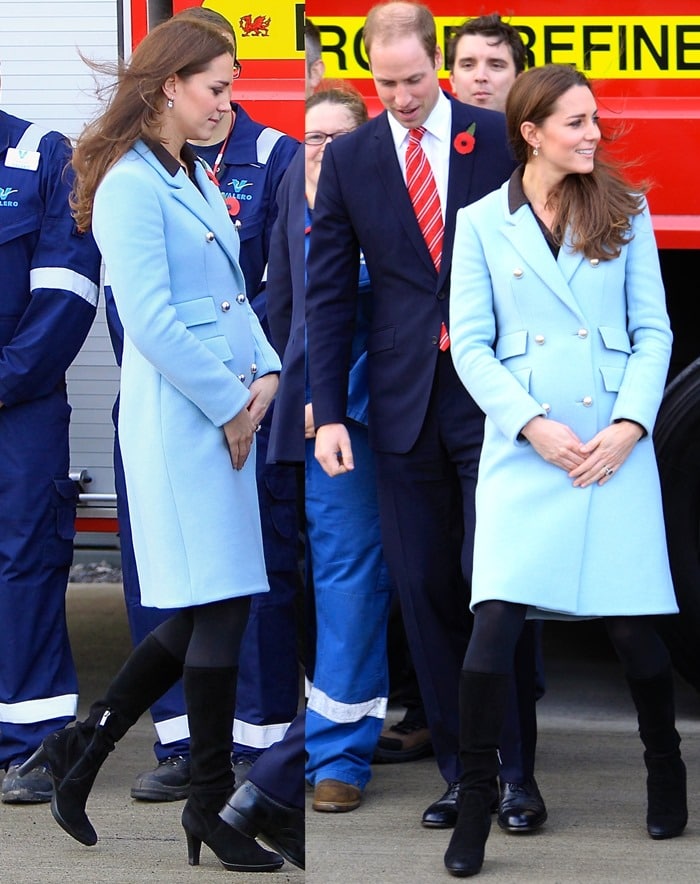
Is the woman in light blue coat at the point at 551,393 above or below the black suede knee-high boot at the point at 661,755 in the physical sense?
above

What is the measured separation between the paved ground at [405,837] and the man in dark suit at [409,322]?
0.16 m

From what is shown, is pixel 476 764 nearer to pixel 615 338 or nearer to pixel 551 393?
pixel 551 393

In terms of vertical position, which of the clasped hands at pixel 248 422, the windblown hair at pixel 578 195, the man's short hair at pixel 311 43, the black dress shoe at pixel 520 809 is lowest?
the black dress shoe at pixel 520 809

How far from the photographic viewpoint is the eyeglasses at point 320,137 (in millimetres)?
2592

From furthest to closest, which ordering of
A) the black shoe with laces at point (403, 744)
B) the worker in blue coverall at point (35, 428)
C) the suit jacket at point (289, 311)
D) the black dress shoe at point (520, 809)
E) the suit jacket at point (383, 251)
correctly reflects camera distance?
the black shoe with laces at point (403, 744) < the worker in blue coverall at point (35, 428) < the black dress shoe at point (520, 809) < the suit jacket at point (383, 251) < the suit jacket at point (289, 311)

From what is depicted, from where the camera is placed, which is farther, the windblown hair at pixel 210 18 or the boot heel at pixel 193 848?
the boot heel at pixel 193 848

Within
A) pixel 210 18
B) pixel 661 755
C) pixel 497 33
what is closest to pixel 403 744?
pixel 661 755

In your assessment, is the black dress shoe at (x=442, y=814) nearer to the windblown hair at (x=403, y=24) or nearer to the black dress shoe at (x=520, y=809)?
the black dress shoe at (x=520, y=809)

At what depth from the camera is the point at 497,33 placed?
9.72 feet

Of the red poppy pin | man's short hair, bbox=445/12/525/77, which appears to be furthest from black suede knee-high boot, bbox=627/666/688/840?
man's short hair, bbox=445/12/525/77

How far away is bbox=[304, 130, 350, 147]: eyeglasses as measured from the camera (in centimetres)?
259

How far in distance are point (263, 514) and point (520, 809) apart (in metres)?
0.73

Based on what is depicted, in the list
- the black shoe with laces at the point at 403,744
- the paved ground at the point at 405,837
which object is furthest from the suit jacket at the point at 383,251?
the black shoe with laces at the point at 403,744

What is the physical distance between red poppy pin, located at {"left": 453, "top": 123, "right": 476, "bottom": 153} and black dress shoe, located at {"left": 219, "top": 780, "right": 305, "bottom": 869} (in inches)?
43.9
